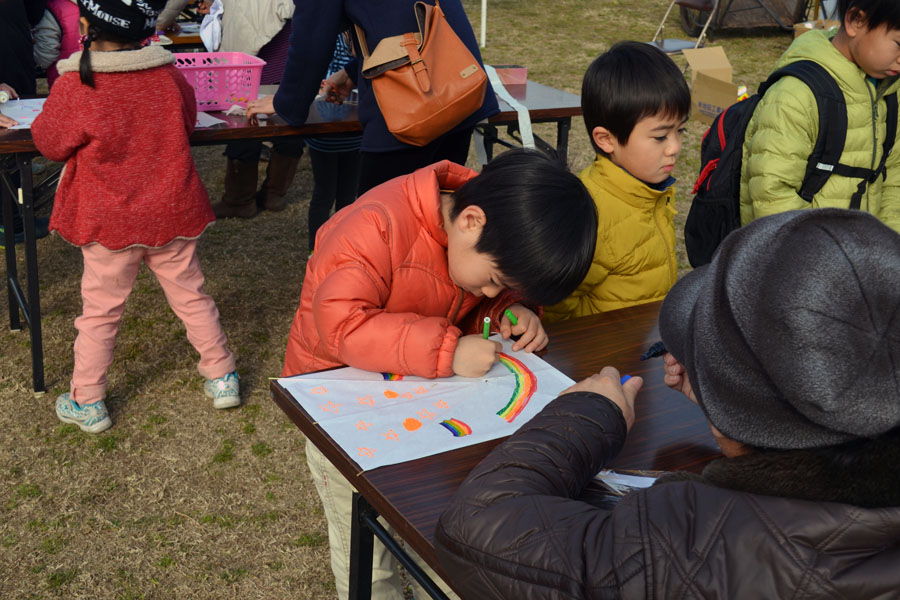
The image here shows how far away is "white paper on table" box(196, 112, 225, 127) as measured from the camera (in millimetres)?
3059

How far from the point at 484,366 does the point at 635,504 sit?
0.66 meters

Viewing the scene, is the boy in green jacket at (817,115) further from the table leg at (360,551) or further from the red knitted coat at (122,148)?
the red knitted coat at (122,148)

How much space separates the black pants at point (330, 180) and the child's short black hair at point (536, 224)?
2628 mm

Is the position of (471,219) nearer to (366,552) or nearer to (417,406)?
(417,406)

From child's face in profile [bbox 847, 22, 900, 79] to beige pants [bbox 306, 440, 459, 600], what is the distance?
6.11 feet

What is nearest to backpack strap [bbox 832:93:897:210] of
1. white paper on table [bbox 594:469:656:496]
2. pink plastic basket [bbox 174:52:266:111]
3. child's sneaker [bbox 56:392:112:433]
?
white paper on table [bbox 594:469:656:496]

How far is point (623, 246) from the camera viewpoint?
214 centimetres

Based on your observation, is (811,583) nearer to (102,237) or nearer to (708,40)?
(102,237)

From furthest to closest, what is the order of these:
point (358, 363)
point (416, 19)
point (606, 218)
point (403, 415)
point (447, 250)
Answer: point (416, 19)
point (606, 218)
point (447, 250)
point (358, 363)
point (403, 415)

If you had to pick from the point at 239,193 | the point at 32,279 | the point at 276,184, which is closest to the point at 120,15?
the point at 32,279

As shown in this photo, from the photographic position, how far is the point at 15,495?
8.71ft

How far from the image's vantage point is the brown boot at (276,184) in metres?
5.05

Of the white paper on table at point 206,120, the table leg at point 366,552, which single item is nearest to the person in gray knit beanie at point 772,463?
the table leg at point 366,552

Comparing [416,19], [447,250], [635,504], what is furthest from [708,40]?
[635,504]
